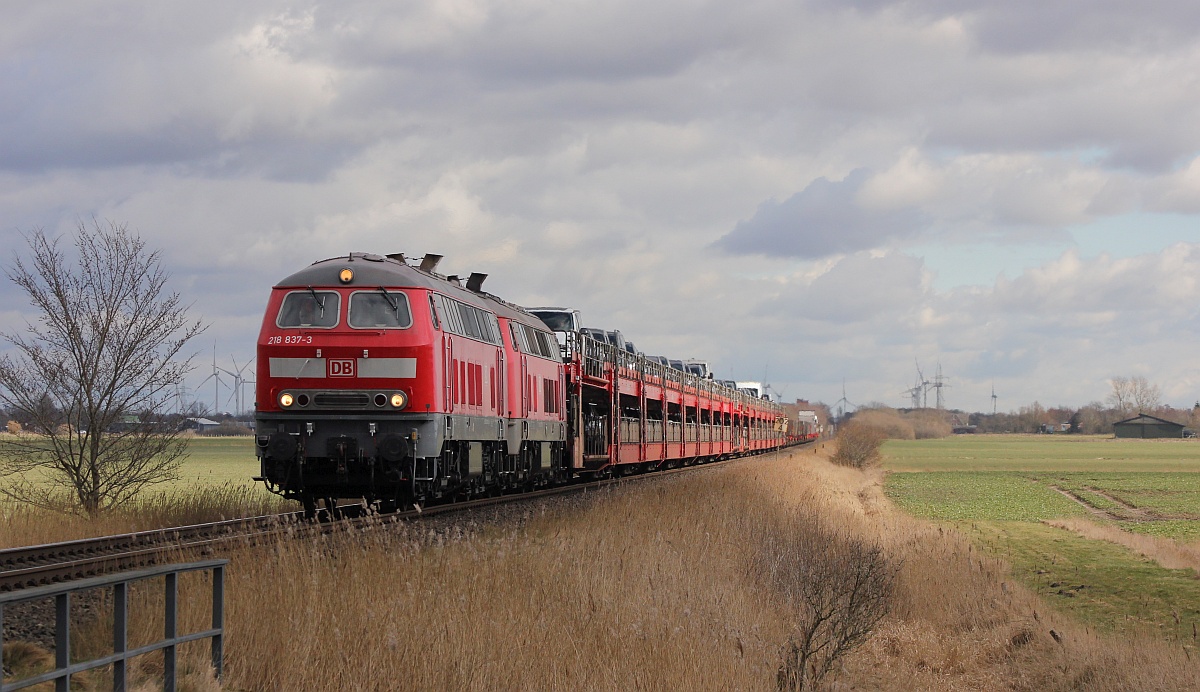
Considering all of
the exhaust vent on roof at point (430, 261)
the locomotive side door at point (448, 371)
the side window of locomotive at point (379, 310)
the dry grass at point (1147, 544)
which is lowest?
the dry grass at point (1147, 544)

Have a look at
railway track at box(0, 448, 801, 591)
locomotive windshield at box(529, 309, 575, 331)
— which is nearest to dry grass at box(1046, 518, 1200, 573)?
locomotive windshield at box(529, 309, 575, 331)

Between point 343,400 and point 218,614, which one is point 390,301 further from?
point 218,614

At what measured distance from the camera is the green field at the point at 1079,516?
22688 millimetres

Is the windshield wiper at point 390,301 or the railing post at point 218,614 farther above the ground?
the windshield wiper at point 390,301

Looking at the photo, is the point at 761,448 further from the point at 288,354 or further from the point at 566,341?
the point at 288,354

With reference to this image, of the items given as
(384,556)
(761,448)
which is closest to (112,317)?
(384,556)

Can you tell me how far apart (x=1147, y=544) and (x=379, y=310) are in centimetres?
2304

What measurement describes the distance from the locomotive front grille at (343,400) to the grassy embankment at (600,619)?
304 centimetres

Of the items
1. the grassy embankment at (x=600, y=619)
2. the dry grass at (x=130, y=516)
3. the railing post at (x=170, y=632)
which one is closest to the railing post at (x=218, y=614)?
the grassy embankment at (x=600, y=619)

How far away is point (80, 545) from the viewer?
14.7m

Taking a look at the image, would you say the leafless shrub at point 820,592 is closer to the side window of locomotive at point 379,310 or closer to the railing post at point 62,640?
the side window of locomotive at point 379,310

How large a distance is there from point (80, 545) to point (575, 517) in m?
7.69

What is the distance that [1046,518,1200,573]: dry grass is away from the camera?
2844cm

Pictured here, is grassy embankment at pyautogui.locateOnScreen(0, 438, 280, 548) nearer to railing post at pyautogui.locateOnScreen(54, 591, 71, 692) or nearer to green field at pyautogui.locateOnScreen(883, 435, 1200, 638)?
railing post at pyautogui.locateOnScreen(54, 591, 71, 692)
